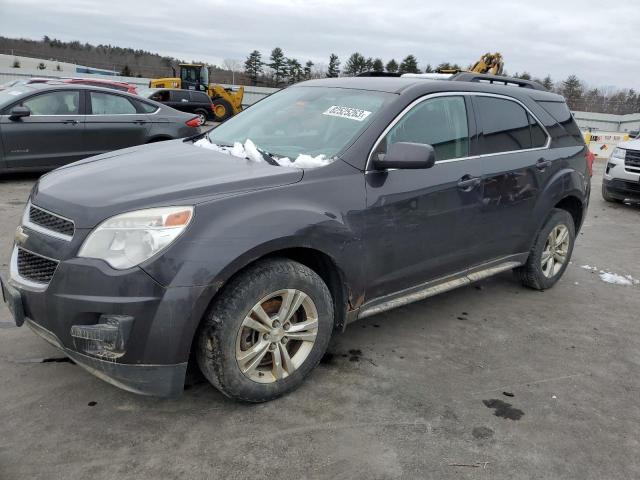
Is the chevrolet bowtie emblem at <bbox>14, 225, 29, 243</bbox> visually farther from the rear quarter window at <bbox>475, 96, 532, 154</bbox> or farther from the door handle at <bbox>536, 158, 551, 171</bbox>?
the door handle at <bbox>536, 158, 551, 171</bbox>

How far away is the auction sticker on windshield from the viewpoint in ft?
11.1

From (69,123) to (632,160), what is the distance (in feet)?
31.0

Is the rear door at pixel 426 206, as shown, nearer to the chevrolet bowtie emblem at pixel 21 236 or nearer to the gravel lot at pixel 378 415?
the gravel lot at pixel 378 415

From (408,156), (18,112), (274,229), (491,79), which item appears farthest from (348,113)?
(18,112)

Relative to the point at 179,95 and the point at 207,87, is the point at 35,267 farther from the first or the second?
the point at 207,87

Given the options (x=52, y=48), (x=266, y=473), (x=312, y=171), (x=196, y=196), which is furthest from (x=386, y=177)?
(x=52, y=48)

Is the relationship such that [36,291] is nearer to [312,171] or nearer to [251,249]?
[251,249]

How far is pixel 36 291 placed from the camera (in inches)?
101

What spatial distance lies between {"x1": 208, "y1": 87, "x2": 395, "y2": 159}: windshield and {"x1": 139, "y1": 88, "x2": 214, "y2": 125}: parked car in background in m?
20.0

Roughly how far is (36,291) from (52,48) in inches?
3058

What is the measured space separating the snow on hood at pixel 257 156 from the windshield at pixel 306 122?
0.07 meters

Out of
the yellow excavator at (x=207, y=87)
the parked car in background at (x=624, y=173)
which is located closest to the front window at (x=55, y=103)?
the parked car in background at (x=624, y=173)

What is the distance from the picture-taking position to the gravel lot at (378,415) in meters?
2.46

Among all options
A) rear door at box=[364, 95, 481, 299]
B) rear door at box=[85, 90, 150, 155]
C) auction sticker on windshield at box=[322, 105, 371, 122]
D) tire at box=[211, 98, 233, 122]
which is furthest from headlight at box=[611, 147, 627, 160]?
tire at box=[211, 98, 233, 122]
